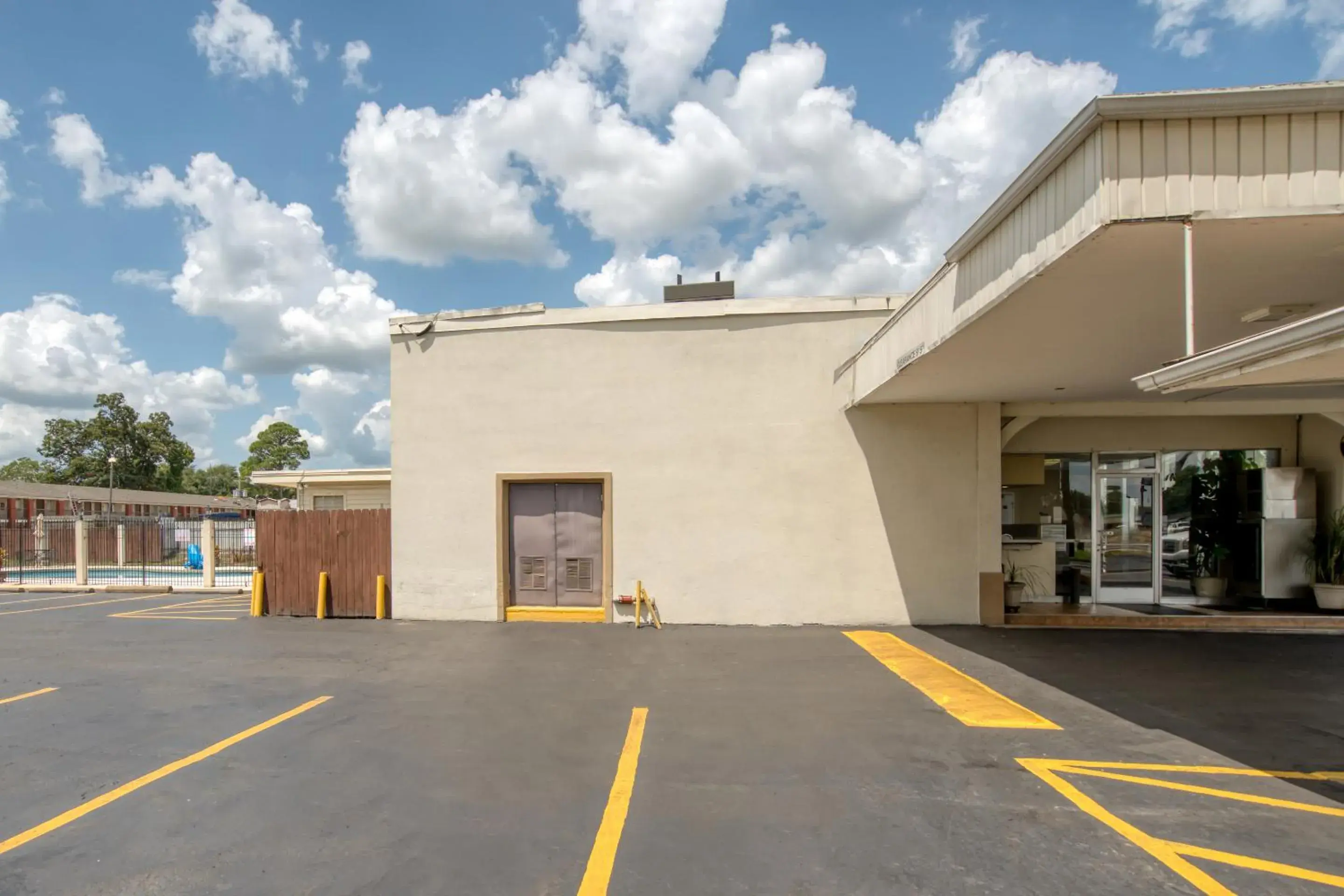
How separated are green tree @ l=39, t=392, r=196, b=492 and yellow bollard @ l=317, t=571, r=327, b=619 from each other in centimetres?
7081

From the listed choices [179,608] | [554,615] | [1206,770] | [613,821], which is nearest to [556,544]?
[554,615]

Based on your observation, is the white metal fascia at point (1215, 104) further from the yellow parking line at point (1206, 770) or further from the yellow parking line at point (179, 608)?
the yellow parking line at point (179, 608)

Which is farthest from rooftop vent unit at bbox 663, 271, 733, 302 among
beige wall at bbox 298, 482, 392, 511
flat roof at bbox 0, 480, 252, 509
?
flat roof at bbox 0, 480, 252, 509

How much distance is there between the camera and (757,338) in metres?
10.6

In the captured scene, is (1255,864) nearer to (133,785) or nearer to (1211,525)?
(133,785)

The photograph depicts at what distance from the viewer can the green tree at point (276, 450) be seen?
82.1m

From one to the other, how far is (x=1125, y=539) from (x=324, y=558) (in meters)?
14.0

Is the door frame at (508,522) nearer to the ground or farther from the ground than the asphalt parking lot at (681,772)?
farther from the ground

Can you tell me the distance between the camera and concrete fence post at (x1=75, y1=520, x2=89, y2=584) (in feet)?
60.5

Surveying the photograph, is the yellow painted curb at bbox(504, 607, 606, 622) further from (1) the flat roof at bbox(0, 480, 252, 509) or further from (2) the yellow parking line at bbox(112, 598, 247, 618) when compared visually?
(1) the flat roof at bbox(0, 480, 252, 509)

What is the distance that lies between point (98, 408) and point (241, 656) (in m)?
76.3

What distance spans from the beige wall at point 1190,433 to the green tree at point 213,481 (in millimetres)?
96794

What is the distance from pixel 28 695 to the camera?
7133 mm

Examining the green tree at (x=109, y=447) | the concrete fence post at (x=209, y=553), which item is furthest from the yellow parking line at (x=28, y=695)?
the green tree at (x=109, y=447)
